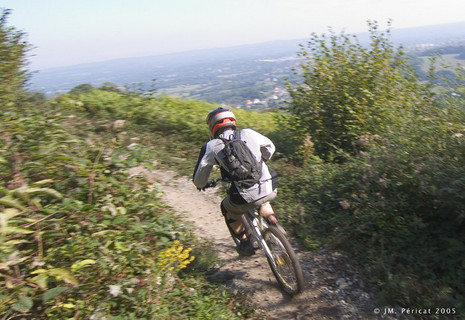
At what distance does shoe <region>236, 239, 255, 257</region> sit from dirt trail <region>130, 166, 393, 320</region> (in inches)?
8.5

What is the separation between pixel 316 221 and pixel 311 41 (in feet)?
14.0

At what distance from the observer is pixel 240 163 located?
147 inches

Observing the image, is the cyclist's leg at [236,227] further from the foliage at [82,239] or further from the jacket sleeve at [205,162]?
the jacket sleeve at [205,162]

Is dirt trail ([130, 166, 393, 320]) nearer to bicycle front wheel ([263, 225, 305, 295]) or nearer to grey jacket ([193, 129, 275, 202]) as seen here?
bicycle front wheel ([263, 225, 305, 295])

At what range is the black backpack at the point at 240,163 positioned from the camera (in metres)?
3.73

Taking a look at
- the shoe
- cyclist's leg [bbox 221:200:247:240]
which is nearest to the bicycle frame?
cyclist's leg [bbox 221:200:247:240]

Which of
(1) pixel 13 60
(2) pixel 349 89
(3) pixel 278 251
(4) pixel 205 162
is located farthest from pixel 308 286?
(1) pixel 13 60

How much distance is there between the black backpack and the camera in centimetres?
373

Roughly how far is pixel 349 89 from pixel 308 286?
4.62 metres

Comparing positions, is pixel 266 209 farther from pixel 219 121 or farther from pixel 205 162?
pixel 219 121

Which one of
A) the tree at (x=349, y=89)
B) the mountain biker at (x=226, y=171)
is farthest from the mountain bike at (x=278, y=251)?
the tree at (x=349, y=89)

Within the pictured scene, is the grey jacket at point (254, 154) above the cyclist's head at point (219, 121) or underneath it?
underneath

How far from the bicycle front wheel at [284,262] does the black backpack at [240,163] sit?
62 cm

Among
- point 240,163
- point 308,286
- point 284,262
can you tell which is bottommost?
point 308,286
